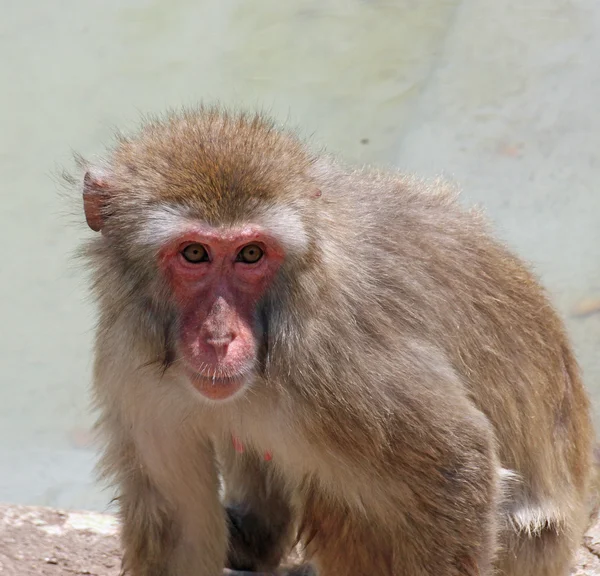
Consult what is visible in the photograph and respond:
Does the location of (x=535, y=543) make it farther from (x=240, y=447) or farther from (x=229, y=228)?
(x=229, y=228)

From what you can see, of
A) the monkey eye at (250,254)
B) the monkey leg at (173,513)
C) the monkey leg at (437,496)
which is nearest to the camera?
the monkey eye at (250,254)

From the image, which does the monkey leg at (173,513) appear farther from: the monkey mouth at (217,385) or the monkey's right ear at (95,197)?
the monkey's right ear at (95,197)

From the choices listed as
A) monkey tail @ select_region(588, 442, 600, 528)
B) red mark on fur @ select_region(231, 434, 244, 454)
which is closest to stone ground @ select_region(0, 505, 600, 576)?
monkey tail @ select_region(588, 442, 600, 528)

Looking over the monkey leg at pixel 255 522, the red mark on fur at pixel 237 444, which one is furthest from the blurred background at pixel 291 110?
the red mark on fur at pixel 237 444

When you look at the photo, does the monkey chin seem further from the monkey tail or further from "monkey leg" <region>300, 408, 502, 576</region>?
the monkey tail

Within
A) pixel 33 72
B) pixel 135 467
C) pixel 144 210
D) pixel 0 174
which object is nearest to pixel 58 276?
pixel 0 174

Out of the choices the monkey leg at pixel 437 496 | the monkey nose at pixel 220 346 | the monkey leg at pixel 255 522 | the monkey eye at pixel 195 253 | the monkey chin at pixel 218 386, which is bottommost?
the monkey leg at pixel 255 522

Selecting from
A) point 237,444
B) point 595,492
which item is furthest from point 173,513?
point 595,492

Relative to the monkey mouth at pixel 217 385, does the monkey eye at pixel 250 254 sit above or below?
above

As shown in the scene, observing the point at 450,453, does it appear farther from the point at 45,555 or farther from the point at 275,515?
→ the point at 45,555

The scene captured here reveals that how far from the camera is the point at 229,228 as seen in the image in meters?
4.21

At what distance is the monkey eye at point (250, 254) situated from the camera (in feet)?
13.9

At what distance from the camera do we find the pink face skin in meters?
4.17

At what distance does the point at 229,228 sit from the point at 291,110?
6.57 m
